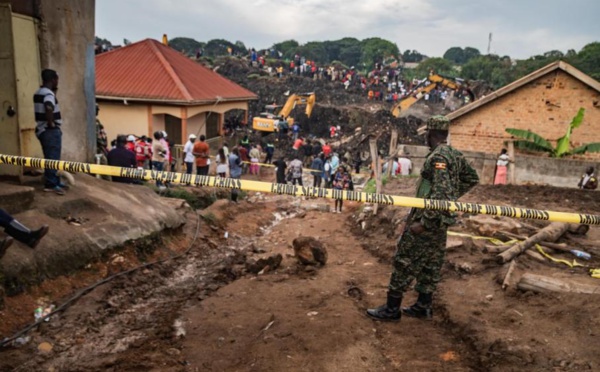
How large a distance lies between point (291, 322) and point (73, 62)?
6.32m

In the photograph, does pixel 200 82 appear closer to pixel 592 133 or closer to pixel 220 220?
pixel 220 220

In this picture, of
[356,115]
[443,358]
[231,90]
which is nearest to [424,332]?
[443,358]

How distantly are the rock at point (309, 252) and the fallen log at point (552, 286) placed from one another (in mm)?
2761

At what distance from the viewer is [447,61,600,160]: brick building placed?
603 inches

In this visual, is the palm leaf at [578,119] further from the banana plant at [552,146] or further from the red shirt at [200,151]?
the red shirt at [200,151]

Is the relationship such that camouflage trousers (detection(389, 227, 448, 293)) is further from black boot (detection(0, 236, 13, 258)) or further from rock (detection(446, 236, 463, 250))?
black boot (detection(0, 236, 13, 258))

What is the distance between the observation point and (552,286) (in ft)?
14.1

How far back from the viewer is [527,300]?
428 cm

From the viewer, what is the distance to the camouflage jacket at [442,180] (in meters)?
3.75

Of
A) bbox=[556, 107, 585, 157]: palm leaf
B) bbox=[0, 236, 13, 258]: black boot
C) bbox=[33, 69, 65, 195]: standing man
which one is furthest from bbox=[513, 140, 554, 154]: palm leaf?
bbox=[0, 236, 13, 258]: black boot

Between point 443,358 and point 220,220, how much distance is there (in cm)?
675

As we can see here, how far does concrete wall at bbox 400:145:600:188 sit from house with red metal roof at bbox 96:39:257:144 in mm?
9305

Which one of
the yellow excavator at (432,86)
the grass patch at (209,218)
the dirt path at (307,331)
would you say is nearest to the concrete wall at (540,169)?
the grass patch at (209,218)

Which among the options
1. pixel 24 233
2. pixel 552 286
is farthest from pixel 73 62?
pixel 552 286
